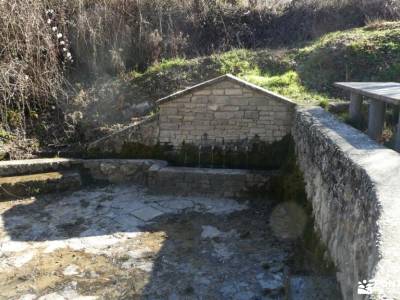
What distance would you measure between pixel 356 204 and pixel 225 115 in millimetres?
4164

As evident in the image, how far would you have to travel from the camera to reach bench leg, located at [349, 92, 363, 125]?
6.25 meters

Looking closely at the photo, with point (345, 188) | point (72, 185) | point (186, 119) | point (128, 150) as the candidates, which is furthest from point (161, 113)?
point (345, 188)

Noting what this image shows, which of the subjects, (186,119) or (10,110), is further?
(10,110)

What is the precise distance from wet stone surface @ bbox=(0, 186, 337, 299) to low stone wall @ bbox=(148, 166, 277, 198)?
0.63 feet

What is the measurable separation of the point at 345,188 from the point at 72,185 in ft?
17.1

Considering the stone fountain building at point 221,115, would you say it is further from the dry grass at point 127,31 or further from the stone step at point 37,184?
the dry grass at point 127,31

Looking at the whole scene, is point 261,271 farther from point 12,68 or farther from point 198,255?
point 12,68

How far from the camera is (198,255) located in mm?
4719

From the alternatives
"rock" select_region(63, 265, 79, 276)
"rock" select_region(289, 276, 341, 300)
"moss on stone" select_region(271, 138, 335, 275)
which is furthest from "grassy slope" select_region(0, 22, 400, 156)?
"rock" select_region(289, 276, 341, 300)

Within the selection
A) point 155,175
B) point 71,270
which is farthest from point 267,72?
point 71,270

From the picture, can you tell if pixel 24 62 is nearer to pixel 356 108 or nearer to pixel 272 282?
pixel 356 108

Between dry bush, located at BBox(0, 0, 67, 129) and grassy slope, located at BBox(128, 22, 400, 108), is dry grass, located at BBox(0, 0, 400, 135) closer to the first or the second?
dry bush, located at BBox(0, 0, 67, 129)

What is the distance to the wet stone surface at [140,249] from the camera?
4.07 m

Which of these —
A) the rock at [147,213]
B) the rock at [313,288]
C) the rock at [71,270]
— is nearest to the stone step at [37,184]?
the rock at [147,213]
